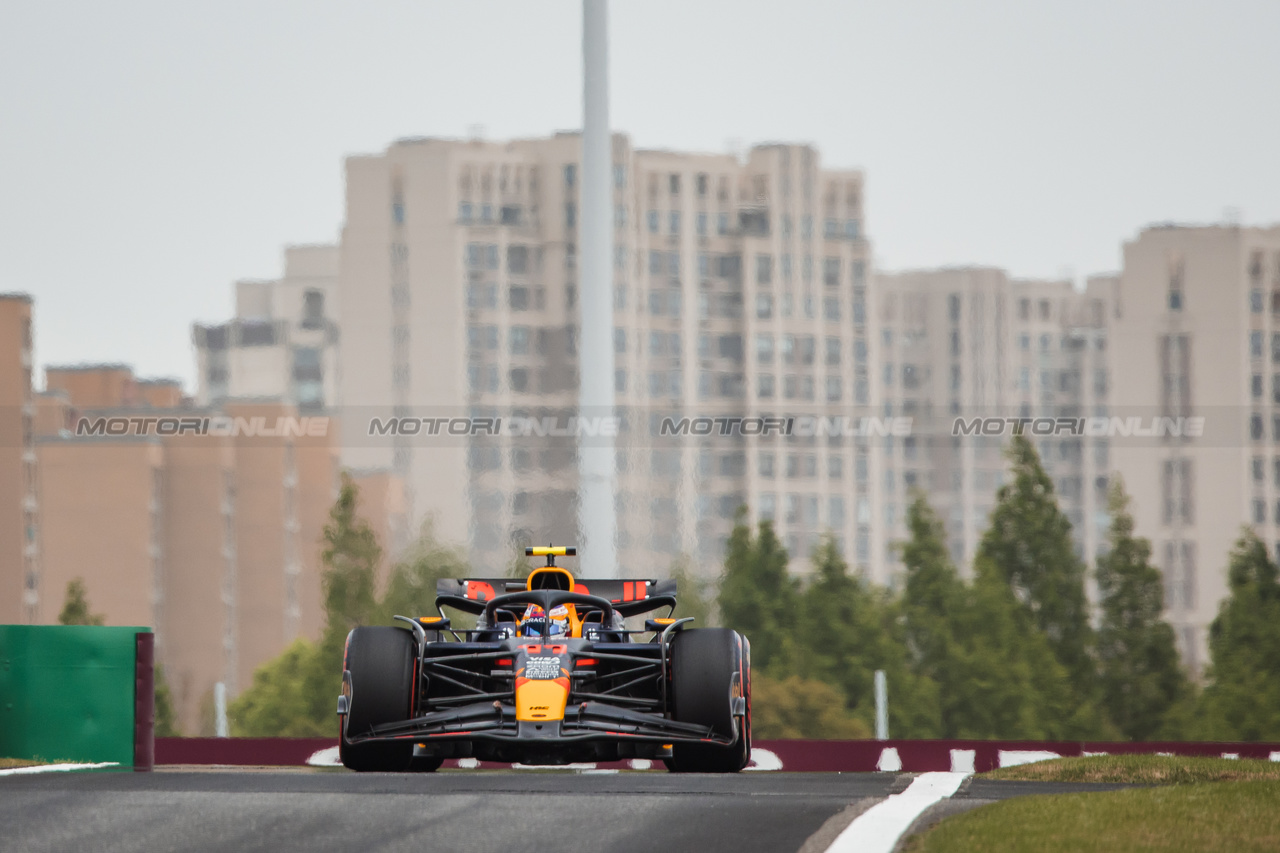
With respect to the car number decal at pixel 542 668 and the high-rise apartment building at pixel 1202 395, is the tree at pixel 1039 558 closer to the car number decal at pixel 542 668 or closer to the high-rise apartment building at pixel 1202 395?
the high-rise apartment building at pixel 1202 395

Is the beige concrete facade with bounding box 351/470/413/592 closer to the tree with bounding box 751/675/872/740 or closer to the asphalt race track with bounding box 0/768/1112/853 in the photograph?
the tree with bounding box 751/675/872/740

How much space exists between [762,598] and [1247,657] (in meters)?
13.4

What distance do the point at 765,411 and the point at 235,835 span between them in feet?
275

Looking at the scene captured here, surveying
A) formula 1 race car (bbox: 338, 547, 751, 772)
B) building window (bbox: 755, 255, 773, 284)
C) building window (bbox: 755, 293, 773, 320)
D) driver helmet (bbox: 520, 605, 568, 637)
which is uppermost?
building window (bbox: 755, 255, 773, 284)

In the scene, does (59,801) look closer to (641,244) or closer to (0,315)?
(0,315)

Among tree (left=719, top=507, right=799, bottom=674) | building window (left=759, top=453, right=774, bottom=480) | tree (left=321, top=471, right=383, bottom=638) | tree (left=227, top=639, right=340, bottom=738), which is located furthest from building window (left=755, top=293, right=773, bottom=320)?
tree (left=321, top=471, right=383, bottom=638)

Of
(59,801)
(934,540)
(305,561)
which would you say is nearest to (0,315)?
(305,561)

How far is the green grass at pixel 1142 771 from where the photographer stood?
633 inches

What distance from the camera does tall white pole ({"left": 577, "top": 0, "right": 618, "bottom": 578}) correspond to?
3256 cm

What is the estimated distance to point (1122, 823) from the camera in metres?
10.5

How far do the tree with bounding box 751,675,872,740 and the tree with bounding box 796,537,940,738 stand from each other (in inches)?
66.8

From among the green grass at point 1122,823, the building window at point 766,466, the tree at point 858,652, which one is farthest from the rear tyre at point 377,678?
the building window at point 766,466

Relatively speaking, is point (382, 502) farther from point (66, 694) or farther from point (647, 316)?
point (66, 694)

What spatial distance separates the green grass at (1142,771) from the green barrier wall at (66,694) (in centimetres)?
743
